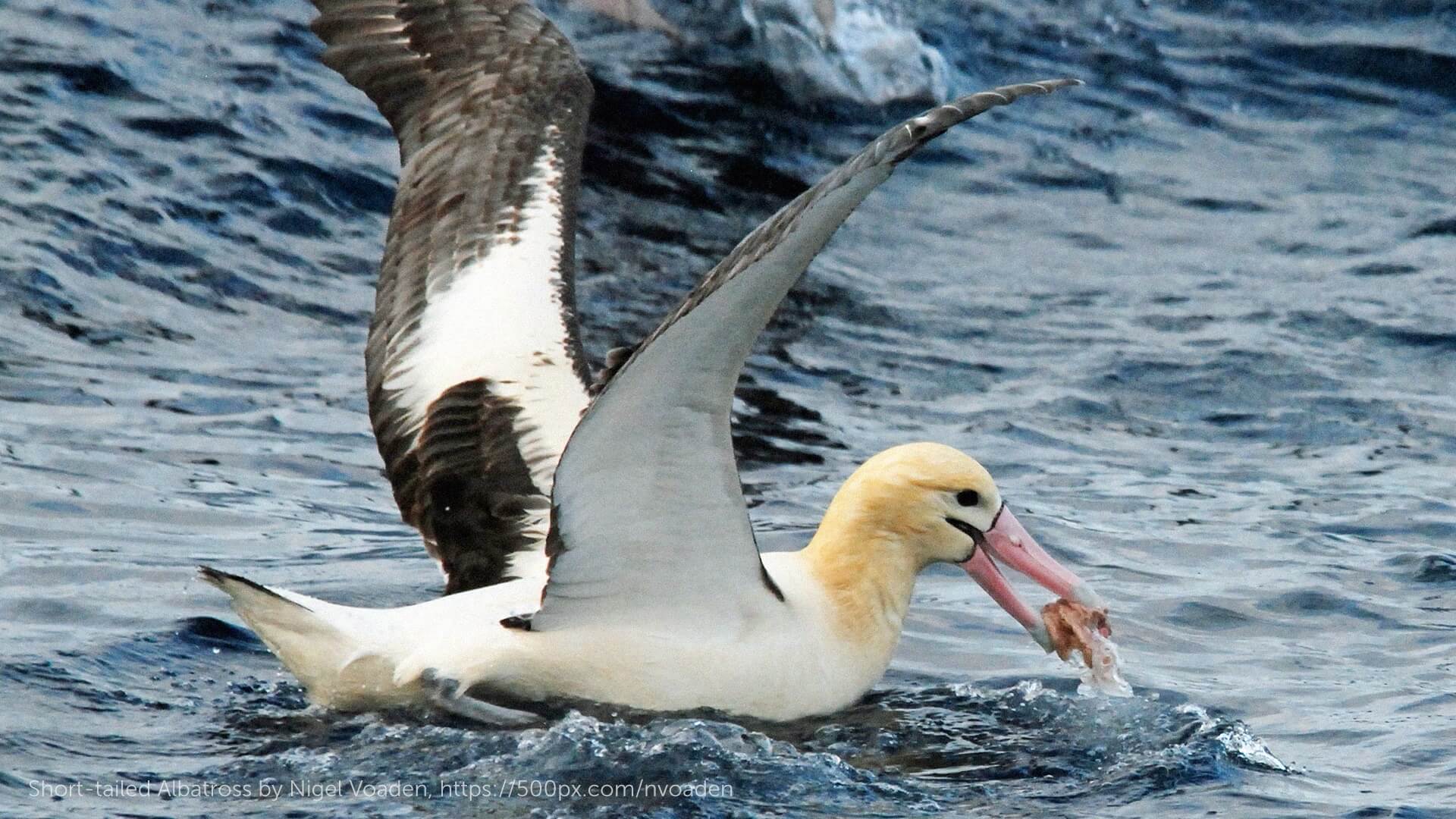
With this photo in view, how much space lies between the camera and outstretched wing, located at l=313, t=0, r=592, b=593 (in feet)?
23.0

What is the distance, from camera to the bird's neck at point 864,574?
662 cm

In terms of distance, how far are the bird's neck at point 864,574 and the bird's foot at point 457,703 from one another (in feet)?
3.41

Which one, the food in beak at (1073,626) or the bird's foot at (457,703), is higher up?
the food in beak at (1073,626)

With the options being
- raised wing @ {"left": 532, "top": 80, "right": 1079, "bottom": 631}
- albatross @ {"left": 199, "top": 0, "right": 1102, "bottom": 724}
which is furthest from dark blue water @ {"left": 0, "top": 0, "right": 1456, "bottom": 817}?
raised wing @ {"left": 532, "top": 80, "right": 1079, "bottom": 631}

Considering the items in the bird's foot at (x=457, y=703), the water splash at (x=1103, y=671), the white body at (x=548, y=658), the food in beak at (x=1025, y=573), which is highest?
the food in beak at (x=1025, y=573)

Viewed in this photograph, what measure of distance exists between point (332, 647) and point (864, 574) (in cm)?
160

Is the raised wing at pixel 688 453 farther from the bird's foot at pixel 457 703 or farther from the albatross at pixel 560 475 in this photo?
the bird's foot at pixel 457 703

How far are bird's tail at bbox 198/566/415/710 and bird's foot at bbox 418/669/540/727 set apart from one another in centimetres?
8

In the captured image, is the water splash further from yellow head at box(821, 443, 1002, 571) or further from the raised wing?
the raised wing

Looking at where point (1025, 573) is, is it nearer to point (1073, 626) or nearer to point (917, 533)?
point (1073, 626)

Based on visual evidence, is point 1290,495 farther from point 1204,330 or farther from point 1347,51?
point 1347,51

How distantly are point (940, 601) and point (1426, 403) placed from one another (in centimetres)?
358

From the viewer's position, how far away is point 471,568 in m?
6.95

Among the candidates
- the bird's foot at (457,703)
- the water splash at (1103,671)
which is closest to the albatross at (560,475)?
the bird's foot at (457,703)
